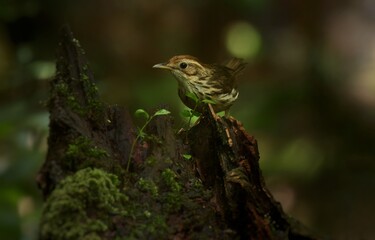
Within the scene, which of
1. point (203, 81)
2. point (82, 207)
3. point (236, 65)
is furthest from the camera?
point (236, 65)

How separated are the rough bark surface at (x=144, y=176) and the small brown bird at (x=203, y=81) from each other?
907mm

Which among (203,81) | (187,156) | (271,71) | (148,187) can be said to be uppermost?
(271,71)

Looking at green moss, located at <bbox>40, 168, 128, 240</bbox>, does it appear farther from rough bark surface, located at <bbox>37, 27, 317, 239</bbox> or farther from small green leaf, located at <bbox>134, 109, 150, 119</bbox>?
small green leaf, located at <bbox>134, 109, 150, 119</bbox>

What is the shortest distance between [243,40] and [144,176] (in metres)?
5.81

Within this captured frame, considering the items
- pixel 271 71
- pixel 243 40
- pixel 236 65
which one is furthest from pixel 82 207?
pixel 271 71

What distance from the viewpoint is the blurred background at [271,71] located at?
22.6 ft

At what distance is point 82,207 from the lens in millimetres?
2342

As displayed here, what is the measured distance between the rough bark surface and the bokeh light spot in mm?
4692

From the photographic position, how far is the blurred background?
22.6 feet

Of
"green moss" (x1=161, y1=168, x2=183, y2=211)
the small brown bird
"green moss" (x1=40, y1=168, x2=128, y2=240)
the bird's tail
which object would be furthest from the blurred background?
"green moss" (x1=40, y1=168, x2=128, y2=240)

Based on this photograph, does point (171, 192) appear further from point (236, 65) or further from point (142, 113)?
point (236, 65)

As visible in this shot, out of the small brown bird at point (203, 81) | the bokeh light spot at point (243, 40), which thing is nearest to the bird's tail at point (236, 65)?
the small brown bird at point (203, 81)

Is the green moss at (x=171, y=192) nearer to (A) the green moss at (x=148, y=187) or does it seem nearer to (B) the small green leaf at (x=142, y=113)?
(A) the green moss at (x=148, y=187)

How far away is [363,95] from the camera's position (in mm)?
7715
